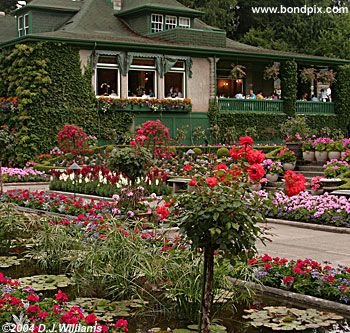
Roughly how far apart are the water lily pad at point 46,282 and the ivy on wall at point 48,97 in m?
18.4

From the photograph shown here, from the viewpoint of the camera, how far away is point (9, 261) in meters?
9.34

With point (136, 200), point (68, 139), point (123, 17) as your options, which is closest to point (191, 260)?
point (136, 200)

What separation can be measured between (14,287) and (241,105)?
1017 inches

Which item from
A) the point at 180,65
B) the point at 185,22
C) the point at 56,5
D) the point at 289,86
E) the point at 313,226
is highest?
the point at 56,5

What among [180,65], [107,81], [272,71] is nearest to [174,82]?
[180,65]

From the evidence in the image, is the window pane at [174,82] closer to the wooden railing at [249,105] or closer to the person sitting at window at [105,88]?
the wooden railing at [249,105]

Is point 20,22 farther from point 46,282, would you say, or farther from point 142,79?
point 46,282

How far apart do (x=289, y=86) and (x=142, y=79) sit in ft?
24.9

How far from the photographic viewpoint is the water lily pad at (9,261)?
907 cm

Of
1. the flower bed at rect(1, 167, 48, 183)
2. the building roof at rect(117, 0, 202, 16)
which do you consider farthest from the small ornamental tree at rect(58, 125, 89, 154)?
the building roof at rect(117, 0, 202, 16)

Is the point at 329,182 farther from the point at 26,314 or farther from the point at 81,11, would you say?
the point at 81,11

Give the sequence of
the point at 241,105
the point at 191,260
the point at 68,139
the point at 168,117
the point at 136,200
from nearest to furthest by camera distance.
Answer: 1. the point at 191,260
2. the point at 136,200
3. the point at 68,139
4. the point at 168,117
5. the point at 241,105

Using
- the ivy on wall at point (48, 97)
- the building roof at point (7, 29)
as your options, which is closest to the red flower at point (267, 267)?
the ivy on wall at point (48, 97)

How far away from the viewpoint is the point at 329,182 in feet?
50.1
